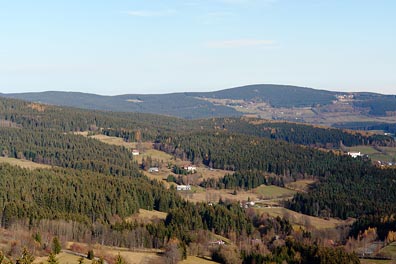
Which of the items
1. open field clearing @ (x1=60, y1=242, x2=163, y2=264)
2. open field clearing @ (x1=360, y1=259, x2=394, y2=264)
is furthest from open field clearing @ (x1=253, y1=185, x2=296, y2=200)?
open field clearing @ (x1=60, y1=242, x2=163, y2=264)

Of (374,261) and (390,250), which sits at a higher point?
(390,250)

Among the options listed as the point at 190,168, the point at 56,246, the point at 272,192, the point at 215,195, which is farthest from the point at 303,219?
the point at 190,168

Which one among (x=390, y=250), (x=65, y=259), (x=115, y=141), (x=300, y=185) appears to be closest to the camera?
(x=65, y=259)

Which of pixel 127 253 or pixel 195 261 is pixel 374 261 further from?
pixel 127 253

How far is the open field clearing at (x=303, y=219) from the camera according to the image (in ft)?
343

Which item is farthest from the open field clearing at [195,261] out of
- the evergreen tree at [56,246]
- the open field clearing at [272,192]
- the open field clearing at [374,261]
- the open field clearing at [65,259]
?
the open field clearing at [272,192]

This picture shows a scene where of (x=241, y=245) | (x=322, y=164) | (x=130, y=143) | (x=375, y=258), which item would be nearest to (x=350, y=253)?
(x=375, y=258)

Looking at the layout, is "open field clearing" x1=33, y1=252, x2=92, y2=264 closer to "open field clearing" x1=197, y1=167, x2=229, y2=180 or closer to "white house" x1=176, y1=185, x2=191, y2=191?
"white house" x1=176, y1=185, x2=191, y2=191

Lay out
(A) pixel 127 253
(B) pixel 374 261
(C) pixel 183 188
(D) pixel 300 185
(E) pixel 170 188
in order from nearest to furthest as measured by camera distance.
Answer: (A) pixel 127 253 → (B) pixel 374 261 → (E) pixel 170 188 → (C) pixel 183 188 → (D) pixel 300 185

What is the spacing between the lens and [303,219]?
106 metres

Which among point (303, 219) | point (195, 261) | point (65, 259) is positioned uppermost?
point (65, 259)

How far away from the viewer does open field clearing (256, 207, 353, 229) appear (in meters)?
105

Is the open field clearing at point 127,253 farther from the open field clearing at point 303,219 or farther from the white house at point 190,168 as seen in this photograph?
the white house at point 190,168

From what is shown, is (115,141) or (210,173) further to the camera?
(115,141)
